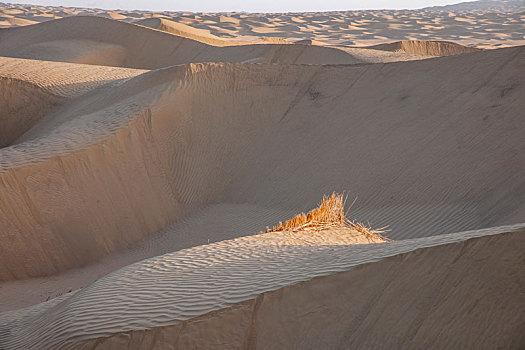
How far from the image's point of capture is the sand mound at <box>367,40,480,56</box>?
18.9 m

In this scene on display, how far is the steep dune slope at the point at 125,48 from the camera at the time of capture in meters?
17.0

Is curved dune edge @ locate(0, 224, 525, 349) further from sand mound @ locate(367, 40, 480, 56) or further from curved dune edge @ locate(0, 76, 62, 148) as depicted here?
sand mound @ locate(367, 40, 480, 56)

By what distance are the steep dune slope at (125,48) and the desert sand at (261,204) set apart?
5.67 metres

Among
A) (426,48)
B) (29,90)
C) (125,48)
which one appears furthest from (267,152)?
(426,48)

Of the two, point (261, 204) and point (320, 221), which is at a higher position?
point (320, 221)

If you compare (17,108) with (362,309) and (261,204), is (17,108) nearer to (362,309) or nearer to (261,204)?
(261,204)

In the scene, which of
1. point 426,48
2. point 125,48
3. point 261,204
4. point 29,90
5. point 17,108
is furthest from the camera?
point 426,48

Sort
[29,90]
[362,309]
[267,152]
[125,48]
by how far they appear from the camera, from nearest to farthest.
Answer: [362,309]
[267,152]
[29,90]
[125,48]

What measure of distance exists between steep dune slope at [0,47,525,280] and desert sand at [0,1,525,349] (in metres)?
0.03

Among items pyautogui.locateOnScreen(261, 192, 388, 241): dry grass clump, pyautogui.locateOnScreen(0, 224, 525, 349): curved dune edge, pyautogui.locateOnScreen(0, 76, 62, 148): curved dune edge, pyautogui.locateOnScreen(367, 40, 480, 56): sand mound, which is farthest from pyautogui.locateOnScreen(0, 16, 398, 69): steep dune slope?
pyautogui.locateOnScreen(0, 224, 525, 349): curved dune edge

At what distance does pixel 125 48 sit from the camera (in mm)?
19094

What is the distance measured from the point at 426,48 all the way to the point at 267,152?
12816 mm

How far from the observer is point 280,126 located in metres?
10.2

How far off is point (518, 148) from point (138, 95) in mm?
7084
